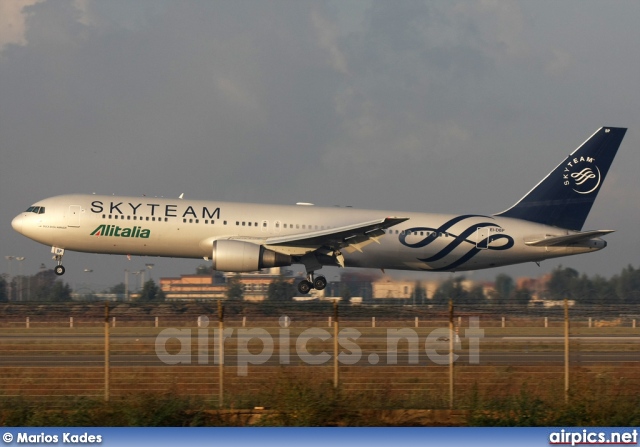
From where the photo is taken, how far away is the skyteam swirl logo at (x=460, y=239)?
34.0 metres

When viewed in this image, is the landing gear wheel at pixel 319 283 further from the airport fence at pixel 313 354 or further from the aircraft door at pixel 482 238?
the aircraft door at pixel 482 238

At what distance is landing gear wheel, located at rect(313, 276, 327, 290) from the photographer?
34.3 meters

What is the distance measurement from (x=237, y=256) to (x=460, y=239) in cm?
856

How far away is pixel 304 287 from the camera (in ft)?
112

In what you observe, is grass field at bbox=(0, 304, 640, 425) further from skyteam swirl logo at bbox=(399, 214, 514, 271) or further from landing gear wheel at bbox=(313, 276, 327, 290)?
skyteam swirl logo at bbox=(399, 214, 514, 271)

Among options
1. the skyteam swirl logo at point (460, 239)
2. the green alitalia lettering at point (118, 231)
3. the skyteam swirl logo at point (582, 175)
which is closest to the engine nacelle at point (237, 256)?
the green alitalia lettering at point (118, 231)

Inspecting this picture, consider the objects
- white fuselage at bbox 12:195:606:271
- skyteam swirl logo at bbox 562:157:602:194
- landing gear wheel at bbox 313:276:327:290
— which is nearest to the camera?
white fuselage at bbox 12:195:606:271

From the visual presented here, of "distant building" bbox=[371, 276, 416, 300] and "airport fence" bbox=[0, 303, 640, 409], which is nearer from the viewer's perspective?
"airport fence" bbox=[0, 303, 640, 409]

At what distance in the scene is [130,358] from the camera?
2189 centimetres

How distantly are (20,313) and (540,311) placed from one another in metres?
18.2

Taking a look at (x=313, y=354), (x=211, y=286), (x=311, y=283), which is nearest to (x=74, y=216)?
(x=311, y=283)

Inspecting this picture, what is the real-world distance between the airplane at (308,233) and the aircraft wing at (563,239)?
4cm

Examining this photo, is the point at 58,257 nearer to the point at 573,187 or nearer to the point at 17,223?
the point at 17,223

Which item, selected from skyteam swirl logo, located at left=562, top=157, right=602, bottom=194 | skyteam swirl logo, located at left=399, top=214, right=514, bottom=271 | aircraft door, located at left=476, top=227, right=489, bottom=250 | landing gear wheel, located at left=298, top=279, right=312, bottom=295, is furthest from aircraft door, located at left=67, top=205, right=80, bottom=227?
skyteam swirl logo, located at left=562, top=157, right=602, bottom=194
